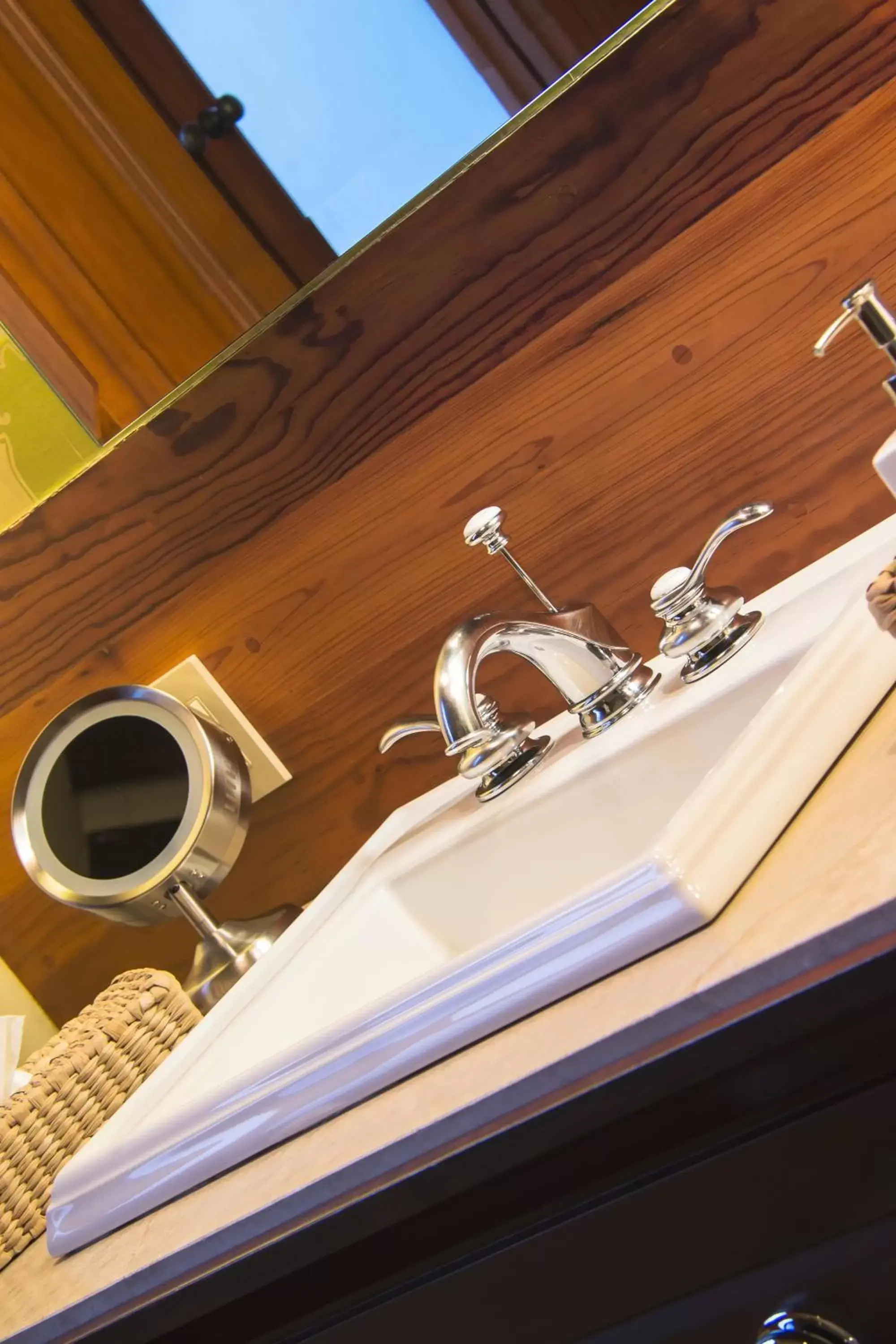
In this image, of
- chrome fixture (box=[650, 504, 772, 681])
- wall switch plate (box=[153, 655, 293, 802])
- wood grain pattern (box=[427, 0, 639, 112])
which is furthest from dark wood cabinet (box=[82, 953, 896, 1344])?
wood grain pattern (box=[427, 0, 639, 112])

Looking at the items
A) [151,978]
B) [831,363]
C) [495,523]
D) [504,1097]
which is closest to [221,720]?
[151,978]

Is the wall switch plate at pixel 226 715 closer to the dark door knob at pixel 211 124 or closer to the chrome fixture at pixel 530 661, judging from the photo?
the chrome fixture at pixel 530 661

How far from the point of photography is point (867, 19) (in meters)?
0.86

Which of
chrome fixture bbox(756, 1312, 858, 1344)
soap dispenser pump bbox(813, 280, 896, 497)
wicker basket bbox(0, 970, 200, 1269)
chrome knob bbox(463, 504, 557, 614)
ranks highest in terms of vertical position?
chrome knob bbox(463, 504, 557, 614)

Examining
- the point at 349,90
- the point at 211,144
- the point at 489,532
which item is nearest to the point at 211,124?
the point at 211,144

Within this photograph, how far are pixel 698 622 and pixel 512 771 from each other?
0.18 metres

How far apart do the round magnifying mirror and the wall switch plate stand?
3cm

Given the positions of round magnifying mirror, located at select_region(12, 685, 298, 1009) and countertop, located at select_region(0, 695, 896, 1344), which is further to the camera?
round magnifying mirror, located at select_region(12, 685, 298, 1009)

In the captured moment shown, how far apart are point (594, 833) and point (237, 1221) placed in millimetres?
393

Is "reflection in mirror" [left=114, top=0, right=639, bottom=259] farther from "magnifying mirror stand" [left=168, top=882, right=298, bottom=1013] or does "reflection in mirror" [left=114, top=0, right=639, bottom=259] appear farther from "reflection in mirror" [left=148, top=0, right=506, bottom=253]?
"magnifying mirror stand" [left=168, top=882, right=298, bottom=1013]

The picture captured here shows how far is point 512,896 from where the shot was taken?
0.84 metres

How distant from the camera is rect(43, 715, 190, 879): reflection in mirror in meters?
1.08

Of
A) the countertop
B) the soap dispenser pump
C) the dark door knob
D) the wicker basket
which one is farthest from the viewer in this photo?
the dark door knob

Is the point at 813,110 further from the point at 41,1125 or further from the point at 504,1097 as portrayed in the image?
the point at 41,1125
